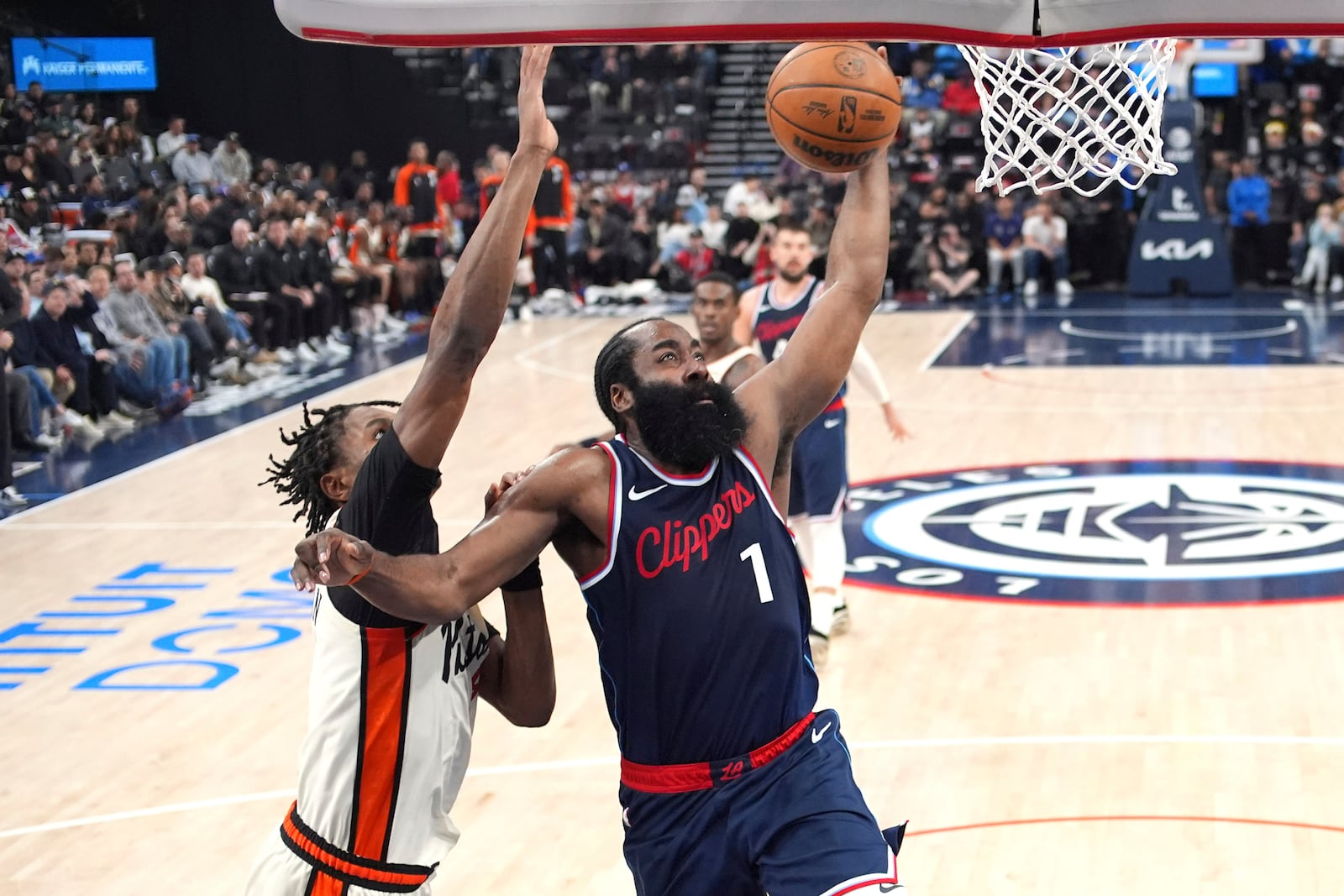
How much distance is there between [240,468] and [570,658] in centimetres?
540

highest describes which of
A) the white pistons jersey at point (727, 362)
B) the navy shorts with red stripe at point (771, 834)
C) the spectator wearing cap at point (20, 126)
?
the spectator wearing cap at point (20, 126)

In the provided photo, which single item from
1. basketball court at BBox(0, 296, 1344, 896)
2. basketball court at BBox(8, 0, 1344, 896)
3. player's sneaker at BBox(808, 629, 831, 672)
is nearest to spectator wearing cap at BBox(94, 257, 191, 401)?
basketball court at BBox(8, 0, 1344, 896)

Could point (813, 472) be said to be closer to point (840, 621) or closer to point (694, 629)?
point (840, 621)

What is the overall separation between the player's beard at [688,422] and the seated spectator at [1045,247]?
61.3 feet

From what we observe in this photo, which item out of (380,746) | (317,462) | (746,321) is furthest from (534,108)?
(746,321)

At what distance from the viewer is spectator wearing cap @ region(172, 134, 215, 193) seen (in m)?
21.1

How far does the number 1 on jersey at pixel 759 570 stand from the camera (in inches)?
140

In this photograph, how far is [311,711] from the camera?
3.64m

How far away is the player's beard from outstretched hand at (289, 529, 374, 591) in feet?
2.70

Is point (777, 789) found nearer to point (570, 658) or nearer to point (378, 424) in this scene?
point (378, 424)

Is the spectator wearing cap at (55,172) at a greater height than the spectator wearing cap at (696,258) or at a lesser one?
greater

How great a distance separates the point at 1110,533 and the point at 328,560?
736 cm

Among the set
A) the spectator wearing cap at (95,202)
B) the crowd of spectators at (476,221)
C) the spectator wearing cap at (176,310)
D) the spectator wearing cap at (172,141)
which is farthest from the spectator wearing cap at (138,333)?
the spectator wearing cap at (172,141)

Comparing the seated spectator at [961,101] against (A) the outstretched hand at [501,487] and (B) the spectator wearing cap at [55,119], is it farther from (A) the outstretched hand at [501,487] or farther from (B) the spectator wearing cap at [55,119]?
(A) the outstretched hand at [501,487]
